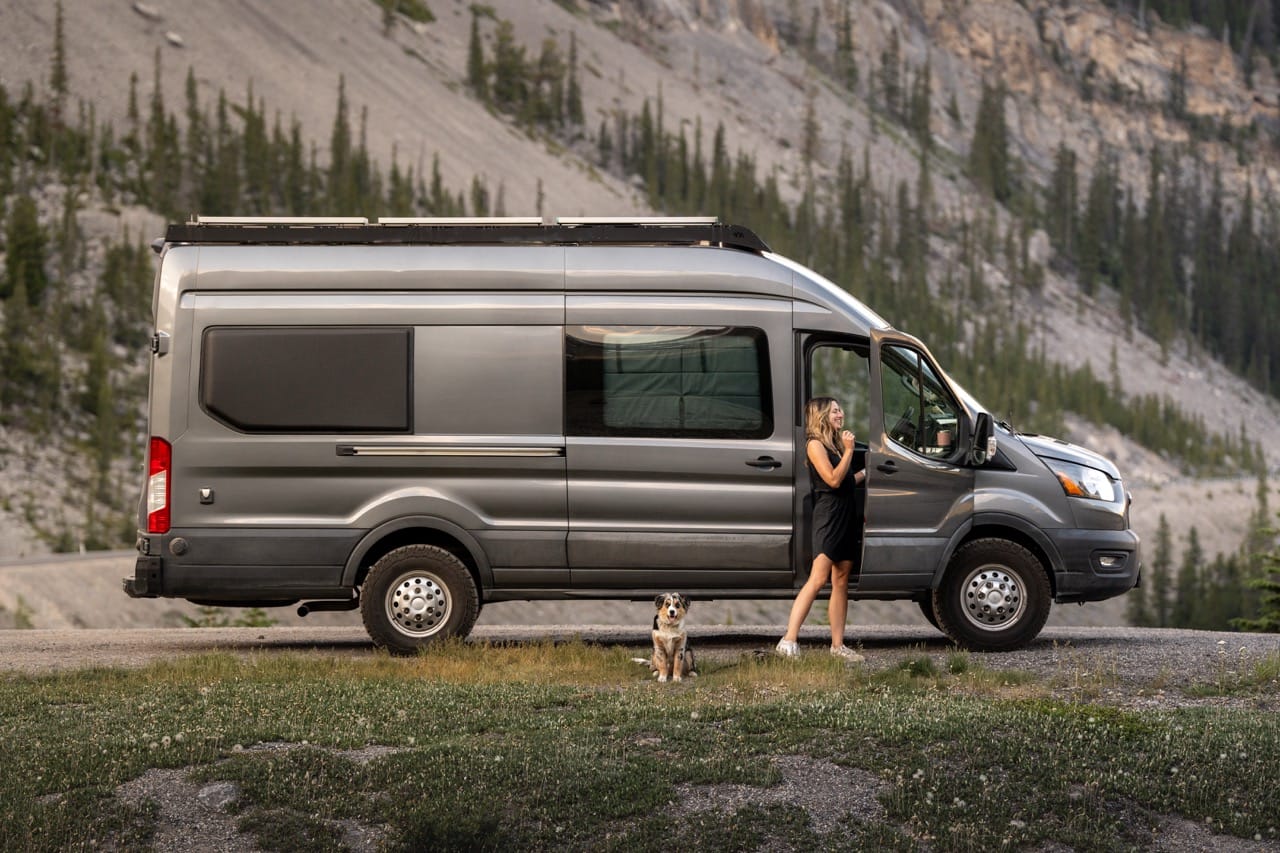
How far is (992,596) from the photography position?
13.1 meters

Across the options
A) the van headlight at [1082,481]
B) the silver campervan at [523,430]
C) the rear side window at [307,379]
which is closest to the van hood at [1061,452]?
the van headlight at [1082,481]

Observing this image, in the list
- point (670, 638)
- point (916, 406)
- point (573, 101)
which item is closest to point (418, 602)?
point (670, 638)

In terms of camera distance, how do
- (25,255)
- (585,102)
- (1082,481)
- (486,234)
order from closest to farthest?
(486,234) < (1082,481) < (25,255) < (585,102)

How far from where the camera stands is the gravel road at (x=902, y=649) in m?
11.2

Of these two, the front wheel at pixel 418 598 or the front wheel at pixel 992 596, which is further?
the front wheel at pixel 992 596

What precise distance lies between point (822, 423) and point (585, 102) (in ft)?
488

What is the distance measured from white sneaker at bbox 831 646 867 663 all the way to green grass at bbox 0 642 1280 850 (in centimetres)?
144

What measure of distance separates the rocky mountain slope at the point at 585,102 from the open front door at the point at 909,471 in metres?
47.0

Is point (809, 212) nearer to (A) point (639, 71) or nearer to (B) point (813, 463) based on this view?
(A) point (639, 71)

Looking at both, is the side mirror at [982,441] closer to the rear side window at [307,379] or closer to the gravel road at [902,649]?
the gravel road at [902,649]

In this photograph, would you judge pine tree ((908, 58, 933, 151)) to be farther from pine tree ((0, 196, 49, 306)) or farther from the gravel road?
the gravel road

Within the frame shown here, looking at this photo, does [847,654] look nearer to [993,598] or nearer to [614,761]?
[993,598]

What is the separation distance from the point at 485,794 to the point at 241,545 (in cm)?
569

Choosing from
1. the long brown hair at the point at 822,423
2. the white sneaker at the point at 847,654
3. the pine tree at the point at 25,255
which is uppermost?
the pine tree at the point at 25,255
